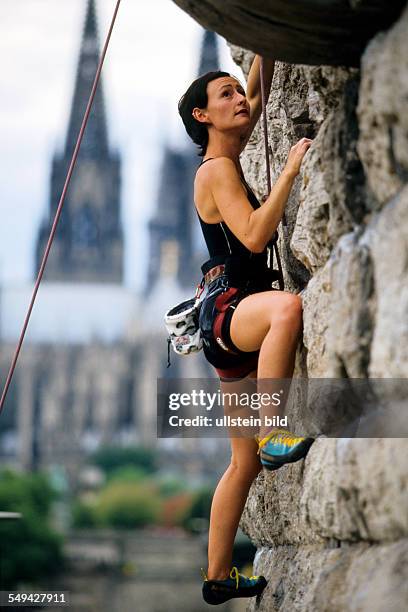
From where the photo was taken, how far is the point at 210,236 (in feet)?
6.91

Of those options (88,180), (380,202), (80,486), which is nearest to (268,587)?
(380,202)

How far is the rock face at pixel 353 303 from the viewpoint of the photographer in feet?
5.13

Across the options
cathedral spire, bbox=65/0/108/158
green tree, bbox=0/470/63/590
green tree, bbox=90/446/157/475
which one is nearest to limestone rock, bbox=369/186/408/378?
green tree, bbox=0/470/63/590

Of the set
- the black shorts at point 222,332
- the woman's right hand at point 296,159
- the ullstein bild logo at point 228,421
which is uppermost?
the woman's right hand at point 296,159

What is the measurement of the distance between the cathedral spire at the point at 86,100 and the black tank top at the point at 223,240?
41936 millimetres

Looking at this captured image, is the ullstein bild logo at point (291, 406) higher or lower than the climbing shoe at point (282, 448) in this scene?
higher

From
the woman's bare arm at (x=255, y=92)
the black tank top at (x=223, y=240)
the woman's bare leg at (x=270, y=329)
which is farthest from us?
the woman's bare arm at (x=255, y=92)

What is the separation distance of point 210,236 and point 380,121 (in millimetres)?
542

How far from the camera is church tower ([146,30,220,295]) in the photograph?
4453 cm

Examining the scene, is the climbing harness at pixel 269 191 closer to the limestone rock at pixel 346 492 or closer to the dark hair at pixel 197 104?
the dark hair at pixel 197 104

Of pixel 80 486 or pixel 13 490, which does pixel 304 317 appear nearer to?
Answer: pixel 13 490

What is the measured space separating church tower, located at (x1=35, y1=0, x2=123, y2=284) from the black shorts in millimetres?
41291

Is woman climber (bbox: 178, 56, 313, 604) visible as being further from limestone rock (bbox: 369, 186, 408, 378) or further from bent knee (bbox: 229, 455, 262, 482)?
limestone rock (bbox: 369, 186, 408, 378)

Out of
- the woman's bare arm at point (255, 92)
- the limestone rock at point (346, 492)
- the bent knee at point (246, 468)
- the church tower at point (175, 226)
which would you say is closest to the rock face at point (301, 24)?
the limestone rock at point (346, 492)
